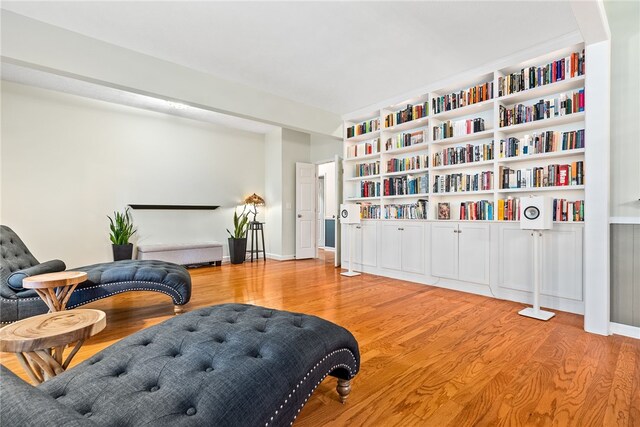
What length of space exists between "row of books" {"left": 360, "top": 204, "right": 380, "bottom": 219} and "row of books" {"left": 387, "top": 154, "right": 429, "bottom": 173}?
25.5 inches

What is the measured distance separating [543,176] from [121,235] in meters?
5.93

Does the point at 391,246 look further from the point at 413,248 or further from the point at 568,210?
the point at 568,210

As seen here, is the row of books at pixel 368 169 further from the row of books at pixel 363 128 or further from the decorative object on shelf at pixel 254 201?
the decorative object on shelf at pixel 254 201

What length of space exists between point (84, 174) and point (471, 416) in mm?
5939

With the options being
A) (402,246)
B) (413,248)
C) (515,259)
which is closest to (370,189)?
(402,246)

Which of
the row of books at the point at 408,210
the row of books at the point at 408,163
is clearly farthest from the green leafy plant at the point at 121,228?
the row of books at the point at 408,163

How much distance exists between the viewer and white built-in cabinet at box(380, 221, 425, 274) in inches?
173

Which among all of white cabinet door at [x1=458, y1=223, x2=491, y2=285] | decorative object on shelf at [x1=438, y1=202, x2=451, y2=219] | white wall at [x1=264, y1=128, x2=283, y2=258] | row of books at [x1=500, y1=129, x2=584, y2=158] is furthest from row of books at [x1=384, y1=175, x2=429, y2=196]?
white wall at [x1=264, y1=128, x2=283, y2=258]

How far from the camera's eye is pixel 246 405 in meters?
1.06

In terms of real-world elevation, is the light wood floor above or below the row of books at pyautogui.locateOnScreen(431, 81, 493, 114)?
below

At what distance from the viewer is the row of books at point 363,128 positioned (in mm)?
5145

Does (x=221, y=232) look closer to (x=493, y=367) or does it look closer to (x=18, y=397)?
(x=493, y=367)

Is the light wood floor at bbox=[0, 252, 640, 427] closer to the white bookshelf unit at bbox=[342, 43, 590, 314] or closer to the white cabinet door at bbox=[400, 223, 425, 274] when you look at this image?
the white bookshelf unit at bbox=[342, 43, 590, 314]

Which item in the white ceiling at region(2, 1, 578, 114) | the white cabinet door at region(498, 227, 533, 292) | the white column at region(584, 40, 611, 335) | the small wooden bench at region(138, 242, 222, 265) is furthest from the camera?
the small wooden bench at region(138, 242, 222, 265)
